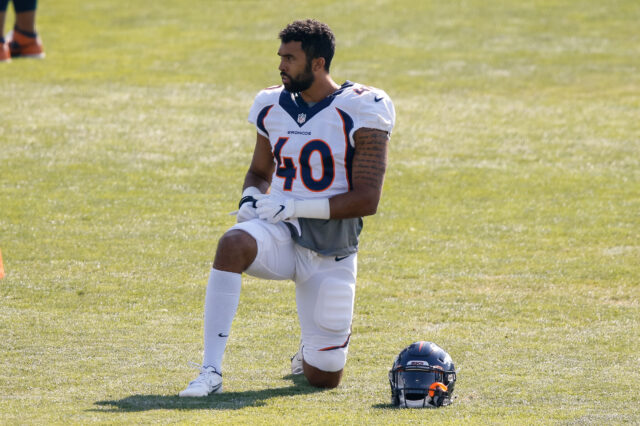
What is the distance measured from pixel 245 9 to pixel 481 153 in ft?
30.3

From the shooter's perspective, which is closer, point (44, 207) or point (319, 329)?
point (319, 329)

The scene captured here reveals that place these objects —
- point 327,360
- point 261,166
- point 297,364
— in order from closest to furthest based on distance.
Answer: point 327,360, point 297,364, point 261,166

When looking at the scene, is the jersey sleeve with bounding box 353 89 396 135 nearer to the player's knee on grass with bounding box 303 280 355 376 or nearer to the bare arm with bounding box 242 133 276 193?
the bare arm with bounding box 242 133 276 193

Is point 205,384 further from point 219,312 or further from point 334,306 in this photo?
point 334,306

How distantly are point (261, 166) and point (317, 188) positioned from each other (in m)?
0.48

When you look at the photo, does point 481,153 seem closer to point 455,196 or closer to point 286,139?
point 455,196

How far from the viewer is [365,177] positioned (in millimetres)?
5879

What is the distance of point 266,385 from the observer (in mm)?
5918

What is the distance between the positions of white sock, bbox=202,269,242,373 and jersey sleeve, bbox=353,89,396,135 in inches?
42.6

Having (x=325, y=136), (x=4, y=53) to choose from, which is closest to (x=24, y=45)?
(x=4, y=53)

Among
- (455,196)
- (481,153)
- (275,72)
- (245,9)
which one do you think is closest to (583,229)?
(455,196)

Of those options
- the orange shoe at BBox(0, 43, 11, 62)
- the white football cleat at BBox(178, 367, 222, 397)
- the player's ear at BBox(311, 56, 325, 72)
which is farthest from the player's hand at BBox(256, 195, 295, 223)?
the orange shoe at BBox(0, 43, 11, 62)

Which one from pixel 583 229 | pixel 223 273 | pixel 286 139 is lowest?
pixel 583 229

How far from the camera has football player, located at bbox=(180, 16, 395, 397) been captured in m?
5.86
